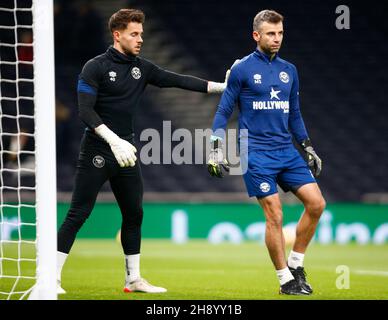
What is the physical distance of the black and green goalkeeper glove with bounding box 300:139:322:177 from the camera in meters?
6.89

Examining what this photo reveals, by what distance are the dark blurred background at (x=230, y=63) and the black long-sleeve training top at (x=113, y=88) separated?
9.30 metres

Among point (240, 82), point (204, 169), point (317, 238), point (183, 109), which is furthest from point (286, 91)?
point (183, 109)

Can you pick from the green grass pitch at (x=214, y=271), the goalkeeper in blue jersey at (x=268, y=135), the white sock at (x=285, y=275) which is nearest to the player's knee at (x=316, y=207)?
the goalkeeper in blue jersey at (x=268, y=135)

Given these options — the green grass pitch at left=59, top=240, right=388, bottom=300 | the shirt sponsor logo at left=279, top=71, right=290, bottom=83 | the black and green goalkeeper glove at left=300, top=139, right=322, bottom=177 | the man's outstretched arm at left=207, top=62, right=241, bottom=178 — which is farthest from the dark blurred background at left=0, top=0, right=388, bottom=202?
the shirt sponsor logo at left=279, top=71, right=290, bottom=83

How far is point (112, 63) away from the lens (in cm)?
653

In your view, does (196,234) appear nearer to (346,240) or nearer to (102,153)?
(346,240)

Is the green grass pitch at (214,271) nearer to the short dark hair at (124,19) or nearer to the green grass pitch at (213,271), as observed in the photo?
the green grass pitch at (213,271)

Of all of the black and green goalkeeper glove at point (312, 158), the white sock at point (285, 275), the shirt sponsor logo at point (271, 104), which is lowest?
the white sock at point (285, 275)

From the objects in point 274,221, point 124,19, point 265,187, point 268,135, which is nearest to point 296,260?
point 274,221

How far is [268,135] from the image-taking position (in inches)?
258

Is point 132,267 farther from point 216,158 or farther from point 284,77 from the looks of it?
point 284,77

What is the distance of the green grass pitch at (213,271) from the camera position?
21.7 ft

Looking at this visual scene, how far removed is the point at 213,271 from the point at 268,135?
303cm
